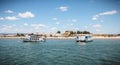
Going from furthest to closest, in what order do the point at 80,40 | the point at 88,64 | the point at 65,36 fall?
the point at 65,36, the point at 80,40, the point at 88,64

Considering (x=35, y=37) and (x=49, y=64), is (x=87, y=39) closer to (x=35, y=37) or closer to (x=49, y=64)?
(x=35, y=37)

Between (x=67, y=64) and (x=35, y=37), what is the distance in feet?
248

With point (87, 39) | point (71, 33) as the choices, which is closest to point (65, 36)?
point (71, 33)

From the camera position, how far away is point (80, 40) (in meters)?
98.7

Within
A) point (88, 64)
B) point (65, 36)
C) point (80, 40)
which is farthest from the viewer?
point (65, 36)

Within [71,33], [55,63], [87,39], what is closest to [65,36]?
[71,33]

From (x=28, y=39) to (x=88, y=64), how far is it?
76454mm

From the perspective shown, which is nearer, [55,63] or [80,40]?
[55,63]

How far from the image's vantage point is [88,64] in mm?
28203

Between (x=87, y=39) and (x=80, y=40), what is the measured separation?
17.4ft

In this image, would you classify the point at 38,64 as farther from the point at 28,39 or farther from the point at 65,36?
the point at 65,36

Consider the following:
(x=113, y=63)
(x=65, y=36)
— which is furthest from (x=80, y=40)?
(x=65, y=36)

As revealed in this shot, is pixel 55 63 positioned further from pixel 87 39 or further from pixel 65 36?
pixel 65 36

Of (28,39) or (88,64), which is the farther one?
(28,39)
